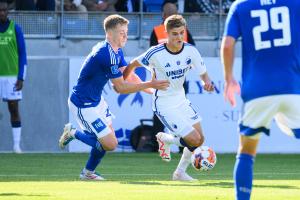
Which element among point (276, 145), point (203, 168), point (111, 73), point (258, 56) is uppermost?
point (258, 56)

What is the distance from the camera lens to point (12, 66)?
18.8 metres

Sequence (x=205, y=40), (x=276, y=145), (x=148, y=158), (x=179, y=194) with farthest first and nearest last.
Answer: (x=205, y=40), (x=276, y=145), (x=148, y=158), (x=179, y=194)

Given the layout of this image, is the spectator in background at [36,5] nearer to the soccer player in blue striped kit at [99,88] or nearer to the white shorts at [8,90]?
the white shorts at [8,90]

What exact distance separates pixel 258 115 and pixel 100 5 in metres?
13.7

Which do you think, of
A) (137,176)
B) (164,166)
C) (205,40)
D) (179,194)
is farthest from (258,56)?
(205,40)

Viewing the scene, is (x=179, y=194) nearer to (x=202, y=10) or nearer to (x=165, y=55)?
(x=165, y=55)

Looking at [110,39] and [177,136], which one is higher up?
[110,39]

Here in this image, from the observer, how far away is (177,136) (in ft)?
44.1

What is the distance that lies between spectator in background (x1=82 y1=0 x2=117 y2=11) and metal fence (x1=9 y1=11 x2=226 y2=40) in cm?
37

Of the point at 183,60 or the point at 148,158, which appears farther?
the point at 148,158

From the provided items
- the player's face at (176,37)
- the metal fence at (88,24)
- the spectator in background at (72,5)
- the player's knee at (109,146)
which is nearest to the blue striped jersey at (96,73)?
the player's knee at (109,146)

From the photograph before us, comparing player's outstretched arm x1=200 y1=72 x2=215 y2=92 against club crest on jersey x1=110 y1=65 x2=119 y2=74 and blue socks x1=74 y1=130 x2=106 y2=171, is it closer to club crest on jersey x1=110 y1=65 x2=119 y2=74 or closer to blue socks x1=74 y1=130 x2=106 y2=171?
club crest on jersey x1=110 y1=65 x2=119 y2=74

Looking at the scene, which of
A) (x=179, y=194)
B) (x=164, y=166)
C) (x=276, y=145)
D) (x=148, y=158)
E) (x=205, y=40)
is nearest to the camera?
(x=179, y=194)

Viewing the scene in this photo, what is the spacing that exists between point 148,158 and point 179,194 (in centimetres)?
677
